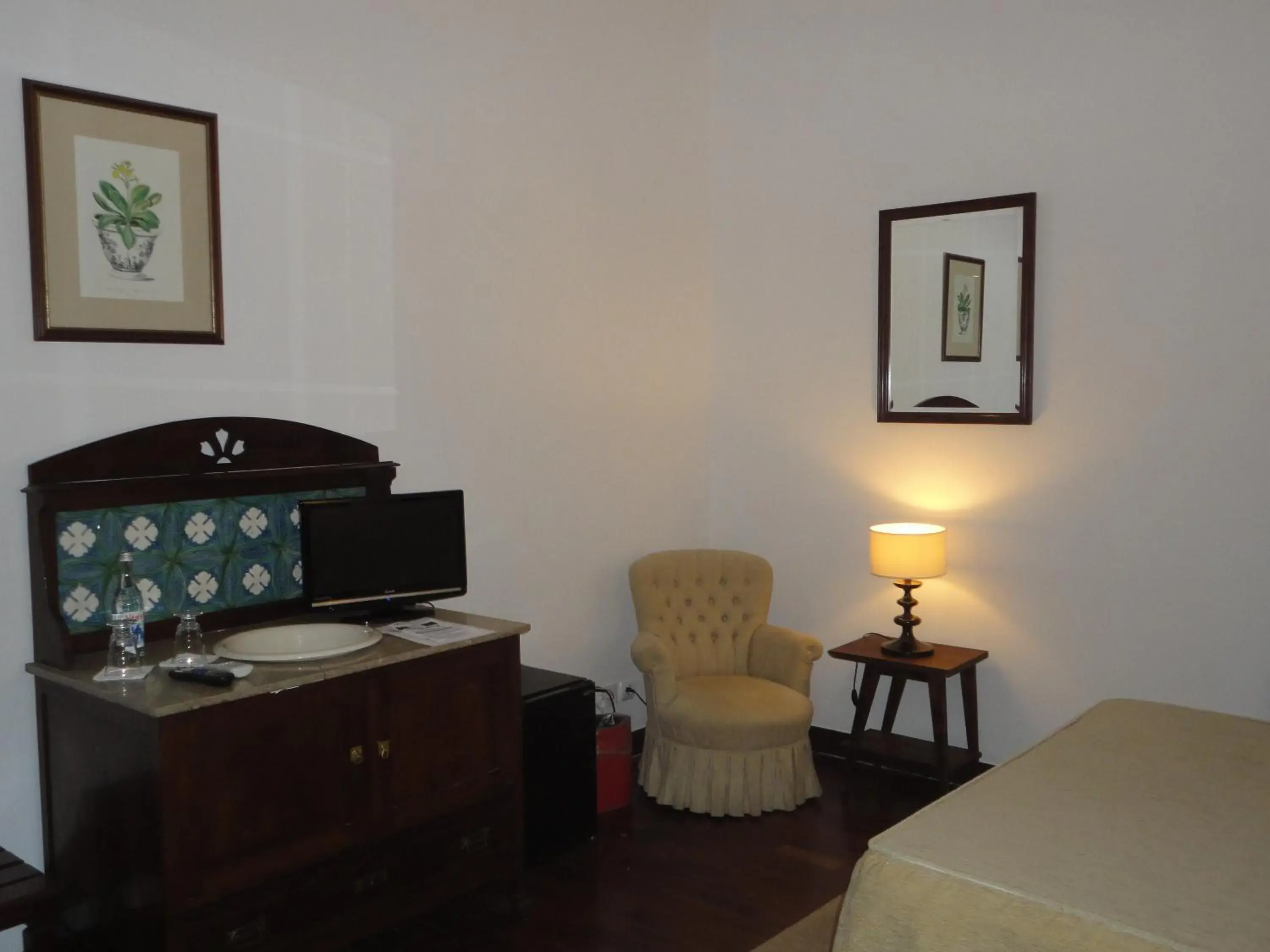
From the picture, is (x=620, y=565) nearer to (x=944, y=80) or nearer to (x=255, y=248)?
(x=255, y=248)

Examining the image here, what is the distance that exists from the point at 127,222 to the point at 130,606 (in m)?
1.05

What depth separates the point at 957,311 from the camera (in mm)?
4277

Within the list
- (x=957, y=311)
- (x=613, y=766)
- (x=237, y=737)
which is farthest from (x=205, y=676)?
(x=957, y=311)

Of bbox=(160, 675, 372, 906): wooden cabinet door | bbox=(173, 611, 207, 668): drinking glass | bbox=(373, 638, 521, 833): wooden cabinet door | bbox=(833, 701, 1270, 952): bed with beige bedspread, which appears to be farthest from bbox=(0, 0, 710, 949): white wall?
bbox=(833, 701, 1270, 952): bed with beige bedspread

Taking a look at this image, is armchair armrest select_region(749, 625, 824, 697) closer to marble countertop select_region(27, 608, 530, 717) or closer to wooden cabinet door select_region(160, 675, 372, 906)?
marble countertop select_region(27, 608, 530, 717)

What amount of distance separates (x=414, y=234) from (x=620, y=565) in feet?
5.48

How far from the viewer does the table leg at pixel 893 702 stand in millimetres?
4309

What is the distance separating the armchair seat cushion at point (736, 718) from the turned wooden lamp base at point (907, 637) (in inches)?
16.3

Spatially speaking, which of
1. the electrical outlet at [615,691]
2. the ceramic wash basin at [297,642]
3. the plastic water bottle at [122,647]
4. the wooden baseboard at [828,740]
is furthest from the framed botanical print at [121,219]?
the wooden baseboard at [828,740]

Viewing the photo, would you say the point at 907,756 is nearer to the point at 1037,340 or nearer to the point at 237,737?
the point at 1037,340

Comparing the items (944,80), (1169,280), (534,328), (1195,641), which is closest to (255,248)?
(534,328)

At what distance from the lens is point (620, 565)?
4.58 metres

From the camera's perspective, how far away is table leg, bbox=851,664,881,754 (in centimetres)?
420

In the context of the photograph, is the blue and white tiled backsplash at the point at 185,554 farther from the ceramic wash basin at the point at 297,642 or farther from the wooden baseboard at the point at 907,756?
the wooden baseboard at the point at 907,756
